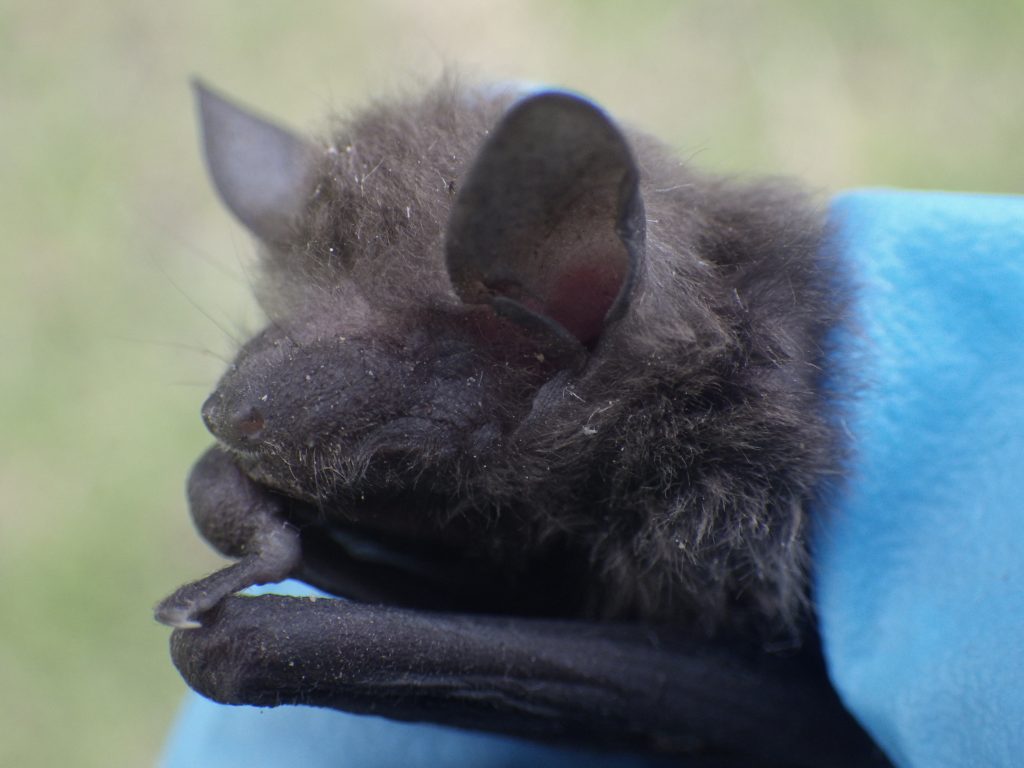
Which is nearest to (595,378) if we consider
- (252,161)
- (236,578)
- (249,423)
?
(249,423)

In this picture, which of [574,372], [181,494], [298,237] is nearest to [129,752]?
[181,494]

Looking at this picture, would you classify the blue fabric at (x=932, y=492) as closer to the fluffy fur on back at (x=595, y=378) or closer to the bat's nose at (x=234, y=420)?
the fluffy fur on back at (x=595, y=378)

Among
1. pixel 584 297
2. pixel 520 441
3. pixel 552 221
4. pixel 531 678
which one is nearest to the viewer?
pixel 552 221

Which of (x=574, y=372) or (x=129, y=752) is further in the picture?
(x=129, y=752)

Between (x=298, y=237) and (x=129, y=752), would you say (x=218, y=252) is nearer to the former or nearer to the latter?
(x=129, y=752)

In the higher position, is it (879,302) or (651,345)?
(651,345)

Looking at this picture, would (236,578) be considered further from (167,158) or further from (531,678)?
(167,158)

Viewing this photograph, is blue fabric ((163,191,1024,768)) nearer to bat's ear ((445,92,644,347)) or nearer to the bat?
the bat
